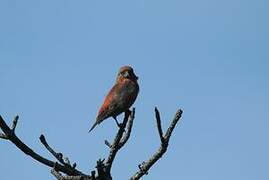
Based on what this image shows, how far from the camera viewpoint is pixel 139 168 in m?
5.01

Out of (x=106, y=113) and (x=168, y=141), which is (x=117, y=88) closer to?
(x=106, y=113)

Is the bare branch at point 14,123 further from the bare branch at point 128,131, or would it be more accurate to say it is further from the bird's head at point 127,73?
the bird's head at point 127,73

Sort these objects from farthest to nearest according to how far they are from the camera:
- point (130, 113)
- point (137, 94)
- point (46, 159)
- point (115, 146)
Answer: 1. point (137, 94)
2. point (130, 113)
3. point (115, 146)
4. point (46, 159)

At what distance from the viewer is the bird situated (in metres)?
10.8

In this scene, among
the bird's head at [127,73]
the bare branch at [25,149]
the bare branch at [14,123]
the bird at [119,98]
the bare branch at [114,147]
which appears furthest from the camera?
the bird's head at [127,73]

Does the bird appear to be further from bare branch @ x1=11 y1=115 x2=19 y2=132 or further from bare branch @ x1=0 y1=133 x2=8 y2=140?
bare branch @ x1=0 y1=133 x2=8 y2=140

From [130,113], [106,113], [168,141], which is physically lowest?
[168,141]

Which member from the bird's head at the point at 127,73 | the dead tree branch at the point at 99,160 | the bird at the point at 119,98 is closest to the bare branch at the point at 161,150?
the dead tree branch at the point at 99,160

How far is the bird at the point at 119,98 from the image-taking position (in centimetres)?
1076

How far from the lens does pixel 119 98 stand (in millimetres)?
10852

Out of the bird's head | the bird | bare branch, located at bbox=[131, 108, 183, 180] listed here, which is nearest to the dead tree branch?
bare branch, located at bbox=[131, 108, 183, 180]

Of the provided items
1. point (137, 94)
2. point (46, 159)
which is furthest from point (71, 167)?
point (137, 94)

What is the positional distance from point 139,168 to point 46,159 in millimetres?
752

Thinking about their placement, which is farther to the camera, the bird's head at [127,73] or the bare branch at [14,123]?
the bird's head at [127,73]
